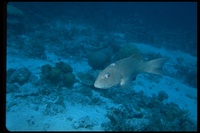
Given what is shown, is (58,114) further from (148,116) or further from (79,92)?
(148,116)

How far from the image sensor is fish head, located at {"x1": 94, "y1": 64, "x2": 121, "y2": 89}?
13.1 feet

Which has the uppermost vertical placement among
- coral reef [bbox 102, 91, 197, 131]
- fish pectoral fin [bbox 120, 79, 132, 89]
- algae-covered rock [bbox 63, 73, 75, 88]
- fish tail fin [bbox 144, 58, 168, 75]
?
fish tail fin [bbox 144, 58, 168, 75]

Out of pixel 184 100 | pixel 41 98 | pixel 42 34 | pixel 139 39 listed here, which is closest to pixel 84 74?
pixel 41 98

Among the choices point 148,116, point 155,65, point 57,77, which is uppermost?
point 155,65

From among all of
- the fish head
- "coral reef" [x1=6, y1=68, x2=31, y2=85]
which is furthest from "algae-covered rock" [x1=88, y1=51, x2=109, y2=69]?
Answer: the fish head

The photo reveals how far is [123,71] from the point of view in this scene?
438cm

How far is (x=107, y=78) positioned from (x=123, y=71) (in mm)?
517

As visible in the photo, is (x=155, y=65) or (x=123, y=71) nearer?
(x=123, y=71)

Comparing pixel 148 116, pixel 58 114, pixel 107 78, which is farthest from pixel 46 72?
pixel 107 78

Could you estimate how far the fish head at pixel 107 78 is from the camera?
4004 millimetres

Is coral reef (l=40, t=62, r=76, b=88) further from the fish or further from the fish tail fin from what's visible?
the fish tail fin

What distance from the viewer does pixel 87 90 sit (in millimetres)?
7555

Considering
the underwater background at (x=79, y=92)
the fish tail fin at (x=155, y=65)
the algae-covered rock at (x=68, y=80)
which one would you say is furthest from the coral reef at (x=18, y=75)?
the fish tail fin at (x=155, y=65)

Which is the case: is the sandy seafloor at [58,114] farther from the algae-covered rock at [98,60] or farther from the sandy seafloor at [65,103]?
the algae-covered rock at [98,60]
